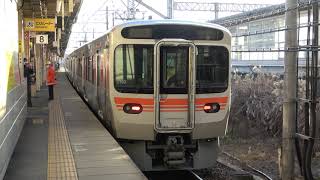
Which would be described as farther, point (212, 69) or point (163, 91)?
point (212, 69)

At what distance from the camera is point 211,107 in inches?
356

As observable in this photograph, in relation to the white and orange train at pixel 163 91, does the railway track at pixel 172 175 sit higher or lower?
lower

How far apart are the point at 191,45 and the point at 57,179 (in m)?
3.53

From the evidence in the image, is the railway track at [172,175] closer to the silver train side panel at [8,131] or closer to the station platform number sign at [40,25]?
the silver train side panel at [8,131]

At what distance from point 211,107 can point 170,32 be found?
4.89 feet

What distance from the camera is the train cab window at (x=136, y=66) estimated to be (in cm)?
877

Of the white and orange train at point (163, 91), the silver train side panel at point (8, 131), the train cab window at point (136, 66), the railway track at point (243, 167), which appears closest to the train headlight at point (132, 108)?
the white and orange train at point (163, 91)

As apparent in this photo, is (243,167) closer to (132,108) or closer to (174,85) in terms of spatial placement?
(174,85)

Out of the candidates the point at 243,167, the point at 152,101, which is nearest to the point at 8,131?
the point at 152,101

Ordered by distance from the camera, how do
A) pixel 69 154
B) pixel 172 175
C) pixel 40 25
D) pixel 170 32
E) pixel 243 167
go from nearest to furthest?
pixel 69 154
pixel 170 32
pixel 172 175
pixel 243 167
pixel 40 25

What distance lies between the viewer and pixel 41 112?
15.6m

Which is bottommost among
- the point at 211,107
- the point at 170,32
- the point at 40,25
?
the point at 211,107

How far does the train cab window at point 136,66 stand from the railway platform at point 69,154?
1048 mm

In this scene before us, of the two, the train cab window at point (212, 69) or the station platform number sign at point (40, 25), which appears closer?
the train cab window at point (212, 69)
